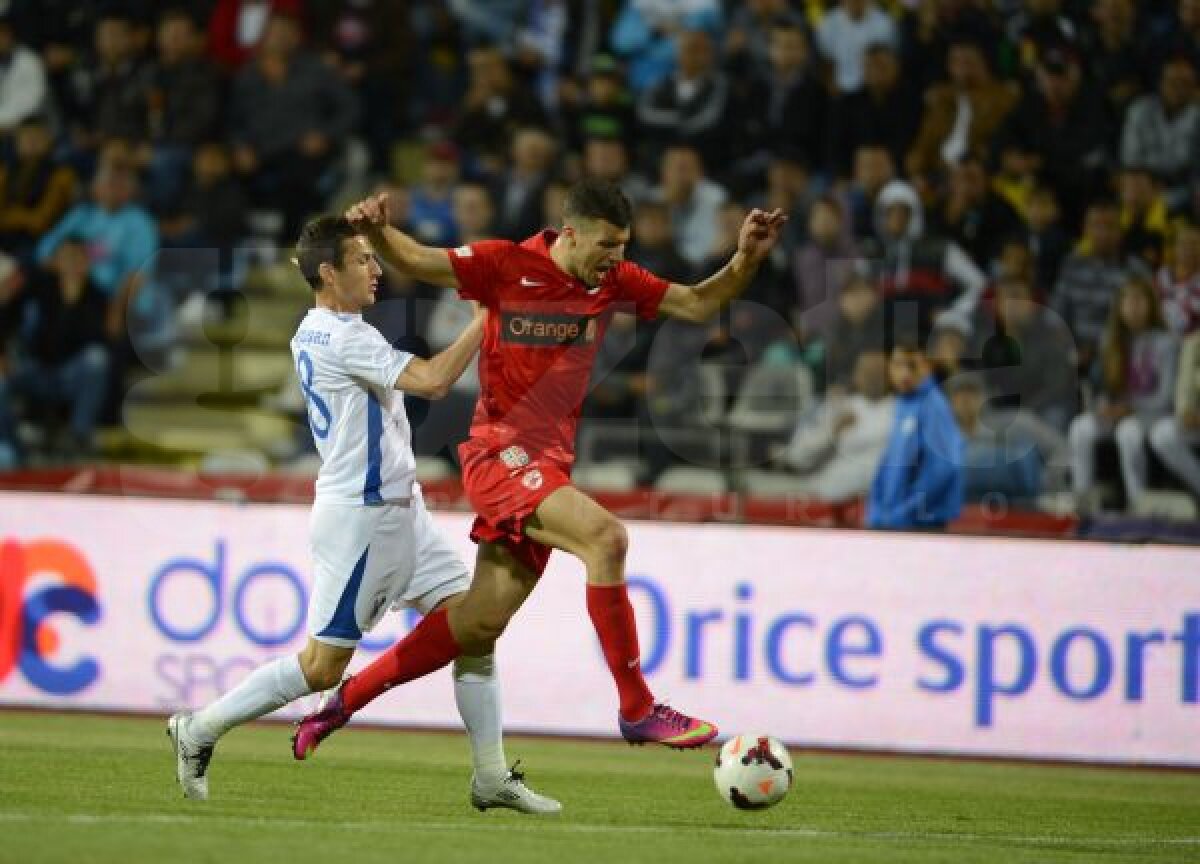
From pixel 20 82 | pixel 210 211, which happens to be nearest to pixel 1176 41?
pixel 210 211

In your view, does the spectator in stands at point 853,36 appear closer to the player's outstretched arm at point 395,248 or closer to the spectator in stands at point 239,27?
the spectator in stands at point 239,27

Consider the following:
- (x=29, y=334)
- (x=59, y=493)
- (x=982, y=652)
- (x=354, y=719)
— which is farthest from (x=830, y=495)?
(x=29, y=334)

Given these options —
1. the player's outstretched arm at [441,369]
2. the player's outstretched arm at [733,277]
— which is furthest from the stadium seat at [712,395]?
the player's outstretched arm at [441,369]

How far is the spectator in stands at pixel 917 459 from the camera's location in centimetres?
1302

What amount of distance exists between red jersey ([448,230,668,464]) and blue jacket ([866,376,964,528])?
4735 millimetres

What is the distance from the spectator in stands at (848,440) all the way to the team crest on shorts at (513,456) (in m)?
6.07

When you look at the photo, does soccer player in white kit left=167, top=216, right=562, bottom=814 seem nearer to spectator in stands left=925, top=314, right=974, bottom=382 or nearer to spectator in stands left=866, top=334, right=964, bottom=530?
spectator in stands left=866, top=334, right=964, bottom=530

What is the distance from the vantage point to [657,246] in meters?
15.7

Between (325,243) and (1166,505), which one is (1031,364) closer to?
(1166,505)

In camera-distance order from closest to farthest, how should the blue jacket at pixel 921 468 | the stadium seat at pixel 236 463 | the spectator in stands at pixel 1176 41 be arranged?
1. the blue jacket at pixel 921 468
2. the stadium seat at pixel 236 463
3. the spectator in stands at pixel 1176 41

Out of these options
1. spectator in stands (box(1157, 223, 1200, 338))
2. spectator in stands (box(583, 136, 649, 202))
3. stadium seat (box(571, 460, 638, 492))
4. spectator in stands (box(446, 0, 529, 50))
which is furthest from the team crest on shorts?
spectator in stands (box(446, 0, 529, 50))

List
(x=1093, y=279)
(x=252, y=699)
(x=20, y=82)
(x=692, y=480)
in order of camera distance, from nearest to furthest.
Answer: (x=252, y=699) < (x=692, y=480) < (x=1093, y=279) < (x=20, y=82)

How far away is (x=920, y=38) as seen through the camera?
17.3 m

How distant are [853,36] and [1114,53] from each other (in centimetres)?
210
